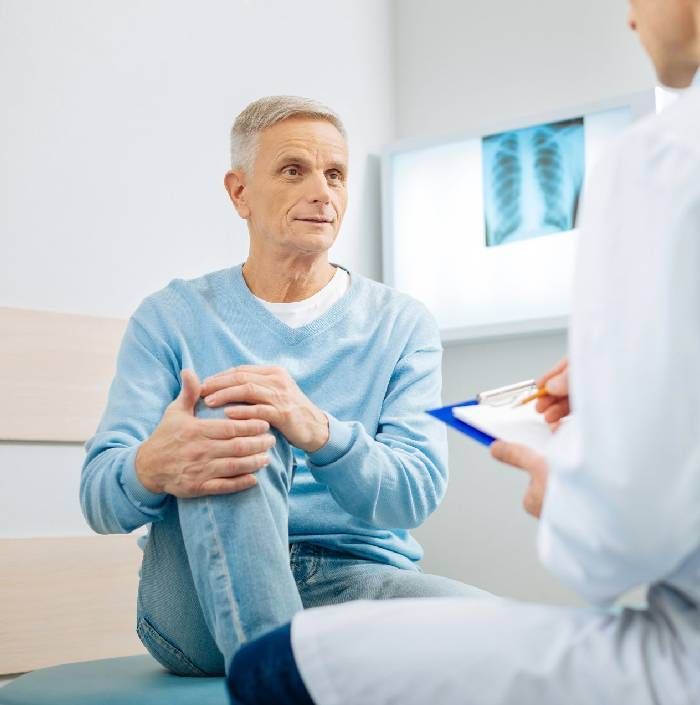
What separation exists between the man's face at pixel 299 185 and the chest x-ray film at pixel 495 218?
1033 mm

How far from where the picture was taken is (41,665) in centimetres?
229

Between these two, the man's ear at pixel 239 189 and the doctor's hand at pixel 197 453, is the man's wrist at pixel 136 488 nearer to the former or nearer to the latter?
the doctor's hand at pixel 197 453

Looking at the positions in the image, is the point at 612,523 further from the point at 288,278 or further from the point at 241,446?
the point at 288,278

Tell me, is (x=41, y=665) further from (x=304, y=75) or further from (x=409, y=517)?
(x=304, y=75)

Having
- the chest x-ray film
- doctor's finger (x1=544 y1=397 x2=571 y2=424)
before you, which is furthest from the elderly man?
the chest x-ray film

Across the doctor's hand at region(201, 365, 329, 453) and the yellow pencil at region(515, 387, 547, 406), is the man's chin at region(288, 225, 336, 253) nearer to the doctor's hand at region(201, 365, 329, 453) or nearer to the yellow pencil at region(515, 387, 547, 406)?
the doctor's hand at region(201, 365, 329, 453)

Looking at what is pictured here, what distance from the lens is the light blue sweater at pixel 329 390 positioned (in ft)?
5.50

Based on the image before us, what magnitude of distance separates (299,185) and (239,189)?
0.18m

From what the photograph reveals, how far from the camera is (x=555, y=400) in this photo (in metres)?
1.15

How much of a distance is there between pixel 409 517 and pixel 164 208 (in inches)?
50.3

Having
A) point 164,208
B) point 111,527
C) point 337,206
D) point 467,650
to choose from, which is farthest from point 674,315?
point 164,208

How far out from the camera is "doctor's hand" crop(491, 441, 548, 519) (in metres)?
1.00

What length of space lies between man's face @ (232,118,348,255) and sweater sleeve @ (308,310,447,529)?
271 millimetres

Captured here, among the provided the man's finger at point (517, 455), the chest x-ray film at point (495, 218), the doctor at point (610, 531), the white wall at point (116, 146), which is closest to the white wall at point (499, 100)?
the chest x-ray film at point (495, 218)
